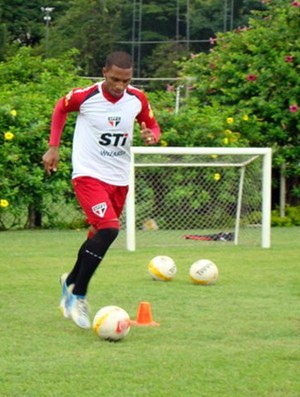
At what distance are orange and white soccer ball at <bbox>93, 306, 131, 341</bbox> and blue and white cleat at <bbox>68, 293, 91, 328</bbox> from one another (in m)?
0.48

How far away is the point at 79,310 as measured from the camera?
27.2ft

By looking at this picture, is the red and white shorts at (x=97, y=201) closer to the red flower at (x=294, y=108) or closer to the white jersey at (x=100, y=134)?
the white jersey at (x=100, y=134)

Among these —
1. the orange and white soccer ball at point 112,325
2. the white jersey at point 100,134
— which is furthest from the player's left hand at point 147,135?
the orange and white soccer ball at point 112,325

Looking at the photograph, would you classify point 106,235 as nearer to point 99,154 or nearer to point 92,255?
point 92,255

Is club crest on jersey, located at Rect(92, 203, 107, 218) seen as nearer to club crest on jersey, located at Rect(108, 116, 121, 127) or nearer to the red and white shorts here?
the red and white shorts

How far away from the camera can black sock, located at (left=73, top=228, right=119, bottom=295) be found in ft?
27.8

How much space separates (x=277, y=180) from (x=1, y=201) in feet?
16.1

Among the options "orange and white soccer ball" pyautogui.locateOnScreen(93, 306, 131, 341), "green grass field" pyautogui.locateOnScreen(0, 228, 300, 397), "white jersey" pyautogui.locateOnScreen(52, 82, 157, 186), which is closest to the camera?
"green grass field" pyautogui.locateOnScreen(0, 228, 300, 397)

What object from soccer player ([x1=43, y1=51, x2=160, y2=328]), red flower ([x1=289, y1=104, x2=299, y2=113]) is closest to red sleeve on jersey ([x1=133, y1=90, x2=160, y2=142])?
soccer player ([x1=43, y1=51, x2=160, y2=328])

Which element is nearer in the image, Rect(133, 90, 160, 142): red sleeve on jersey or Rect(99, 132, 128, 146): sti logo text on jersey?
Rect(99, 132, 128, 146): sti logo text on jersey

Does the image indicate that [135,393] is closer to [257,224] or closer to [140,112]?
[140,112]

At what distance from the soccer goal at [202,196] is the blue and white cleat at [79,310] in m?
5.65

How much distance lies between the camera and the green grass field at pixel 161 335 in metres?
6.37

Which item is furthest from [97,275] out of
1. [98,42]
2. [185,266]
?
[98,42]
